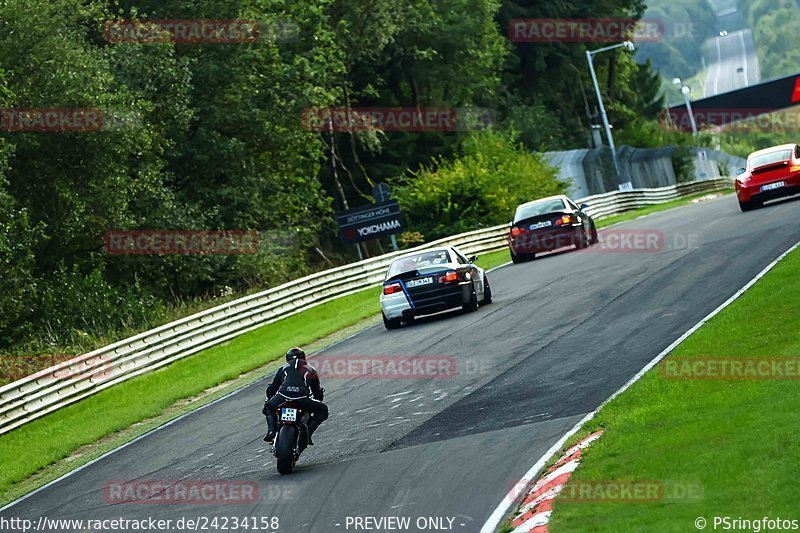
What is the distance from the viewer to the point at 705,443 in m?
9.16

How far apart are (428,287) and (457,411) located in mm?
8556

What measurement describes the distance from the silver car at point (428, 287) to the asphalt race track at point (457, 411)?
33cm

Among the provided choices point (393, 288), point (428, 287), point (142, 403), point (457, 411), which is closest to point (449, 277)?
point (428, 287)

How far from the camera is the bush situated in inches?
1828

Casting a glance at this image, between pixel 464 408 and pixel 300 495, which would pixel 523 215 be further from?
pixel 300 495

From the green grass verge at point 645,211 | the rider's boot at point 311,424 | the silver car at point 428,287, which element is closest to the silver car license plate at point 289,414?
the rider's boot at point 311,424

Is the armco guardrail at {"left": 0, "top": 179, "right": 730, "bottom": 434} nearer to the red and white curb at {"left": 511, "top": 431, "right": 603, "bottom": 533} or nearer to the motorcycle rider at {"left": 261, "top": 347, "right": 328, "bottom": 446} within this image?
the motorcycle rider at {"left": 261, "top": 347, "right": 328, "bottom": 446}

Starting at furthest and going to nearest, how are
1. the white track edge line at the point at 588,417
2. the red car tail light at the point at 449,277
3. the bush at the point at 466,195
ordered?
1. the bush at the point at 466,195
2. the red car tail light at the point at 449,277
3. the white track edge line at the point at 588,417

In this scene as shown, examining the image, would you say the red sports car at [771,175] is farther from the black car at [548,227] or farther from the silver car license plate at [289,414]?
the silver car license plate at [289,414]

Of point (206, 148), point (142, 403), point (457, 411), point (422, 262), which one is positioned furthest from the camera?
point (206, 148)

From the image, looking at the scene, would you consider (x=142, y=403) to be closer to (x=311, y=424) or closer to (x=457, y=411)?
(x=457, y=411)

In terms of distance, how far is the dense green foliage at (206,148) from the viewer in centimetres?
3130

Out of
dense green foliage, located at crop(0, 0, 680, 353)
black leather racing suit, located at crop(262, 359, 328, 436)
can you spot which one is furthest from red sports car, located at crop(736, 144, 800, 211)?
black leather racing suit, located at crop(262, 359, 328, 436)

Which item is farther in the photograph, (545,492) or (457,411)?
(457,411)
